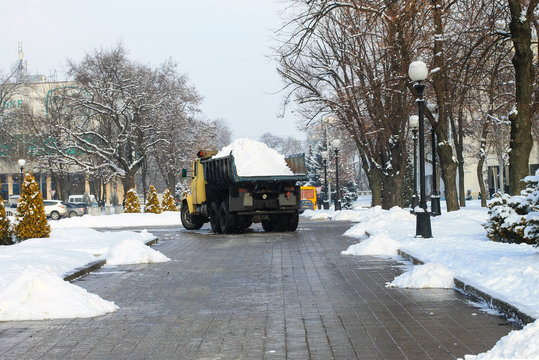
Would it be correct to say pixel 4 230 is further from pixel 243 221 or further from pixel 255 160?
pixel 243 221

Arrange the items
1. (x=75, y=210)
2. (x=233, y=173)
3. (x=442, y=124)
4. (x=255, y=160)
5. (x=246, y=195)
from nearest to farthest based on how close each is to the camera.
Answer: (x=233, y=173) → (x=246, y=195) → (x=255, y=160) → (x=442, y=124) → (x=75, y=210)

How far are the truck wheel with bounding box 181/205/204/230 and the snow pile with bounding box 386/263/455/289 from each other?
19333 mm

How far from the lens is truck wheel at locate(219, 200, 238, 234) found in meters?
24.9

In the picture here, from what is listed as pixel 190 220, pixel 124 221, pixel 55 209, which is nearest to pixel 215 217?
pixel 190 220

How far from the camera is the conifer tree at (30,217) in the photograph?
66.5ft

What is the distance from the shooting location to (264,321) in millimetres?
8195

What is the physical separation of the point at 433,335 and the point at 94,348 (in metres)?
3.37

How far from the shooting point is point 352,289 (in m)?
10.8

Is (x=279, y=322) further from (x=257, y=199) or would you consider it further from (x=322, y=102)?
(x=322, y=102)

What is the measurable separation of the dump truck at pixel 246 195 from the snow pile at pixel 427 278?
515 inches

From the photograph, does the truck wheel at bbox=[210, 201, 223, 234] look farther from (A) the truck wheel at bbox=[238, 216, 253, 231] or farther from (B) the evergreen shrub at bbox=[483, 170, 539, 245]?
(B) the evergreen shrub at bbox=[483, 170, 539, 245]

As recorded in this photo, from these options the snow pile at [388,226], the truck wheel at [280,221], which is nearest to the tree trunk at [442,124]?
the snow pile at [388,226]

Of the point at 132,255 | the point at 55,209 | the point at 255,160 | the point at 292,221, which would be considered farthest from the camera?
the point at 55,209

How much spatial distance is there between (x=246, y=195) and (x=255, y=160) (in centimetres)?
126
